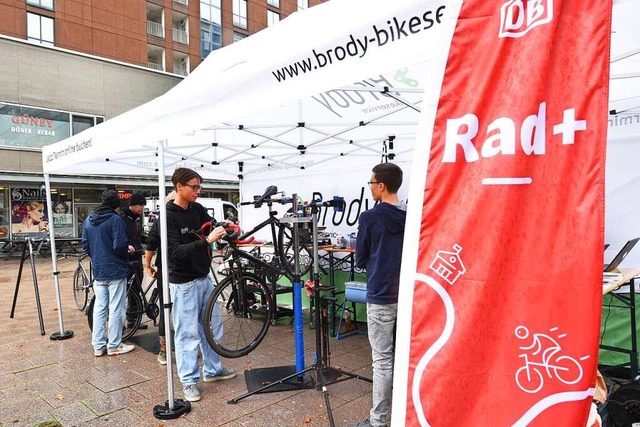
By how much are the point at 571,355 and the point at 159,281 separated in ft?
13.1

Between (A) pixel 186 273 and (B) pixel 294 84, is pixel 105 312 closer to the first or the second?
(A) pixel 186 273

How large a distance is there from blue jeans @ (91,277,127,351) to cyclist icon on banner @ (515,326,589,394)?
14.7 ft

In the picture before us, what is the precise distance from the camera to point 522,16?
1313 mm

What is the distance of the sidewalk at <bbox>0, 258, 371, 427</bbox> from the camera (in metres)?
3.24

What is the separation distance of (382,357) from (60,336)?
453cm

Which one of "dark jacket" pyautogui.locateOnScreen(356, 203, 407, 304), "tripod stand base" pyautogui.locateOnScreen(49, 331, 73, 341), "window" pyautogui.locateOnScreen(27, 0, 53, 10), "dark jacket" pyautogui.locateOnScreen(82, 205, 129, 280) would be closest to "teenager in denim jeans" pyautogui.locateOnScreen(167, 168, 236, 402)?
"dark jacket" pyautogui.locateOnScreen(356, 203, 407, 304)

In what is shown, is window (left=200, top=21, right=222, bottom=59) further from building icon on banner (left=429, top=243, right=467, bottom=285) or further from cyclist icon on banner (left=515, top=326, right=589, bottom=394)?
cyclist icon on banner (left=515, top=326, right=589, bottom=394)

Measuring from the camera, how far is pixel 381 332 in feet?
8.94

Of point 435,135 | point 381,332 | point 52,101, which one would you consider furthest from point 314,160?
point 52,101

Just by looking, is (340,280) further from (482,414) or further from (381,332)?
(482,414)

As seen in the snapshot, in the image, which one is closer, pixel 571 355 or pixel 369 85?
pixel 571 355

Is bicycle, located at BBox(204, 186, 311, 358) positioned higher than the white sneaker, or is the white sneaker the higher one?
bicycle, located at BBox(204, 186, 311, 358)

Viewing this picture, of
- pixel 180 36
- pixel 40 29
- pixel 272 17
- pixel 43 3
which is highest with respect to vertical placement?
pixel 272 17

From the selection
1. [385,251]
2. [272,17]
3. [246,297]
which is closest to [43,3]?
[272,17]
